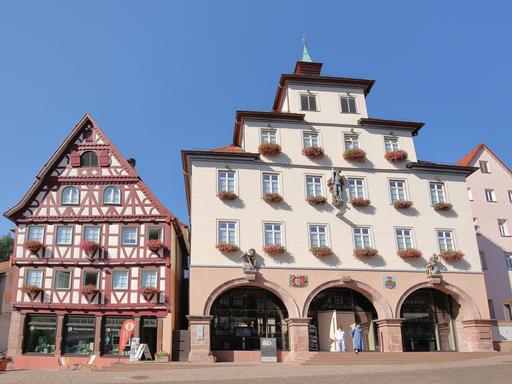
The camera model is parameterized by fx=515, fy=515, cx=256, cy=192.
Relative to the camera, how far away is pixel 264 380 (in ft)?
57.4

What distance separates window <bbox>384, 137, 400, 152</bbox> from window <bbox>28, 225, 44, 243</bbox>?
2163cm

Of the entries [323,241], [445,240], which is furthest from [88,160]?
[445,240]

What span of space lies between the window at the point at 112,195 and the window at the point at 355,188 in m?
13.9

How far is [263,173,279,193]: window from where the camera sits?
29938 millimetres

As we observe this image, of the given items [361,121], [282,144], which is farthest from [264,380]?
[361,121]

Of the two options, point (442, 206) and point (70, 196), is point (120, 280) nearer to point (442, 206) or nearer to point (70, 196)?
point (70, 196)

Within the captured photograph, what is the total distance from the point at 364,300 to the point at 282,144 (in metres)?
10.5

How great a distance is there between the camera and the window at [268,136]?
31.2 meters

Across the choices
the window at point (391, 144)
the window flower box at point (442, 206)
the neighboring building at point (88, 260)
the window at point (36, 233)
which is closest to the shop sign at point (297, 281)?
the neighboring building at point (88, 260)

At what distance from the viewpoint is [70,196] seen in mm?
31266

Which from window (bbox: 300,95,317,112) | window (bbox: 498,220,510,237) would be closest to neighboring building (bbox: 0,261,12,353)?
window (bbox: 300,95,317,112)

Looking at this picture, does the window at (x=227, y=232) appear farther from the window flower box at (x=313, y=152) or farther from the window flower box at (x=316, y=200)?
the window flower box at (x=313, y=152)

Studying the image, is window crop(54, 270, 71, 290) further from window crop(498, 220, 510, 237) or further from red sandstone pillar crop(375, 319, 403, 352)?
window crop(498, 220, 510, 237)

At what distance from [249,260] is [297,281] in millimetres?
2894
